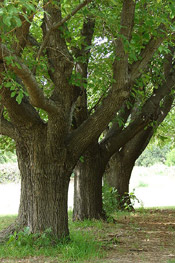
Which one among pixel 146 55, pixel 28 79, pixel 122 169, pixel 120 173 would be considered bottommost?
pixel 120 173

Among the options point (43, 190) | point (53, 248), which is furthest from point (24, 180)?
point (53, 248)

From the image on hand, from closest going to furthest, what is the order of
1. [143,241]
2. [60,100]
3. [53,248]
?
1. [53,248]
2. [60,100]
3. [143,241]

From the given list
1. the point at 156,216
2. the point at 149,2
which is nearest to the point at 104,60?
the point at 149,2

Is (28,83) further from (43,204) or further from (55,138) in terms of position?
(43,204)

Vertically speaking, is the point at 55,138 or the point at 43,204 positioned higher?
the point at 55,138

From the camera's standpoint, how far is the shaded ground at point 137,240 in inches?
232

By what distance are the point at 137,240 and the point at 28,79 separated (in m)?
3.80

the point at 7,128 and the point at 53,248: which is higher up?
the point at 7,128

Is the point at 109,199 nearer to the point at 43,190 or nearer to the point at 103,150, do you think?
the point at 103,150

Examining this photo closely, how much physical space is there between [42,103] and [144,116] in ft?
14.8

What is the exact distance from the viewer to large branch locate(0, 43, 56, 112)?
5289mm

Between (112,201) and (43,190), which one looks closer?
(43,190)

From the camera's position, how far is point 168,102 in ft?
38.1

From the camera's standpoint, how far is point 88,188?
9.73 meters
